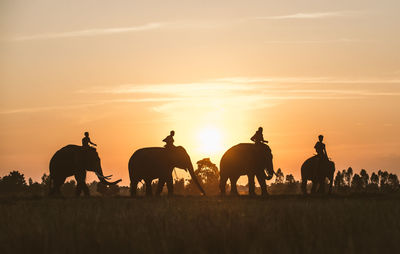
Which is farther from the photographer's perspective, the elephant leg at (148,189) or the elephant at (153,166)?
the elephant at (153,166)

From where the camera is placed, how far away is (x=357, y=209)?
18.8 metres

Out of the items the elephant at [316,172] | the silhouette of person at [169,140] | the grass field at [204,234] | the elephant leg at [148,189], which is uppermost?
the silhouette of person at [169,140]

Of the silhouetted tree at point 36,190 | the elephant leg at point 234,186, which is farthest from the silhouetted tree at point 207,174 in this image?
the elephant leg at point 234,186

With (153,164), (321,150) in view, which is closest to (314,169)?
(321,150)

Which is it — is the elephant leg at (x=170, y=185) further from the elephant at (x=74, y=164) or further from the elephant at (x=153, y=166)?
the elephant at (x=74, y=164)

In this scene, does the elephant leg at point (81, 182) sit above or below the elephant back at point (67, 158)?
below

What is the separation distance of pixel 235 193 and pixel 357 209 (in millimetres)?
17667

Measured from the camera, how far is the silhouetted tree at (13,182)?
285 feet

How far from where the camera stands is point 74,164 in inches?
1400

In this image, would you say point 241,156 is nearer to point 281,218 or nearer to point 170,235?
point 281,218

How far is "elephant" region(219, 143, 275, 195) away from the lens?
35.7 m

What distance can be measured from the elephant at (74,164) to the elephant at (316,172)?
35.2 ft

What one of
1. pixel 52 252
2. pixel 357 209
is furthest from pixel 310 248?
pixel 357 209

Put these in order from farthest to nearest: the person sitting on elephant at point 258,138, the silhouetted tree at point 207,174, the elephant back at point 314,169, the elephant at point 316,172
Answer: the silhouetted tree at point 207,174
the elephant back at point 314,169
the elephant at point 316,172
the person sitting on elephant at point 258,138
